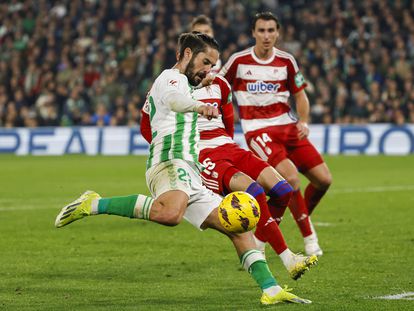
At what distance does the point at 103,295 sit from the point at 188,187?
111cm

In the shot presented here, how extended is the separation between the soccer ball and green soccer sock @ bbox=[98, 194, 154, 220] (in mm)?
554

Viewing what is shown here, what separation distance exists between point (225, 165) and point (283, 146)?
5.95 feet

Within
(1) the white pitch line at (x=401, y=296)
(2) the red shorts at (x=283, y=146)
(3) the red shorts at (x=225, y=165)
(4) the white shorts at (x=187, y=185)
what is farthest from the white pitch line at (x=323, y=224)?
(4) the white shorts at (x=187, y=185)

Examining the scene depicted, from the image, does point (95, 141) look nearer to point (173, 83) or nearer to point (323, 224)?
point (323, 224)

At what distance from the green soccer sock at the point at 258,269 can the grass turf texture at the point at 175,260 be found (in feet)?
0.55

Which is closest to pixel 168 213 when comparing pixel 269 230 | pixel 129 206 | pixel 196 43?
pixel 129 206

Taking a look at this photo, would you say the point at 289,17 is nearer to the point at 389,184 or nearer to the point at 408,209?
the point at 389,184

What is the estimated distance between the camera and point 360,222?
12.9 m

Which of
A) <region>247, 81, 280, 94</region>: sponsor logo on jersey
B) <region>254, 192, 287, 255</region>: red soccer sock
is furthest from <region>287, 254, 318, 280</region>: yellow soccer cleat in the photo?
<region>247, 81, 280, 94</region>: sponsor logo on jersey

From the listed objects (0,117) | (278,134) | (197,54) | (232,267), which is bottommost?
(0,117)

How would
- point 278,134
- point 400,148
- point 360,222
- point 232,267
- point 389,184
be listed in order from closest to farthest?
1. point 232,267
2. point 278,134
3. point 360,222
4. point 389,184
5. point 400,148

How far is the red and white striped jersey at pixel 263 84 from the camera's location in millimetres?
10570

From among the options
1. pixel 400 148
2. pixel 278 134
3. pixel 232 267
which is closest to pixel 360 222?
pixel 278 134

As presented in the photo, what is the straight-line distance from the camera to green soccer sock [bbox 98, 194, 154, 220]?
24.5 feet
